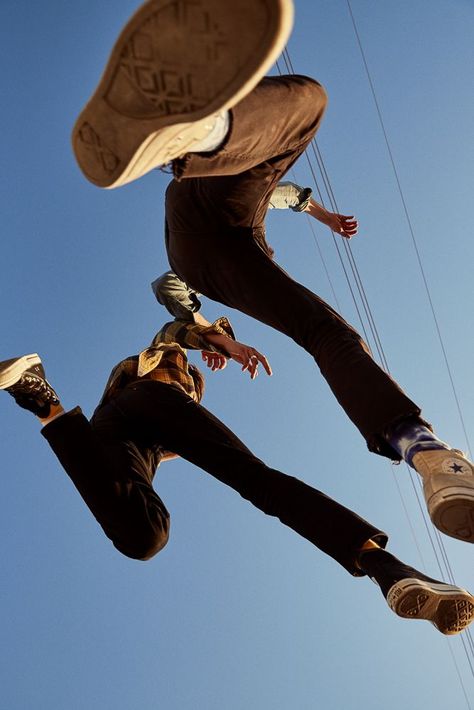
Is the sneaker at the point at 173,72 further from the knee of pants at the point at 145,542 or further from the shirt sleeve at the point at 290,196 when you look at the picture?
the shirt sleeve at the point at 290,196

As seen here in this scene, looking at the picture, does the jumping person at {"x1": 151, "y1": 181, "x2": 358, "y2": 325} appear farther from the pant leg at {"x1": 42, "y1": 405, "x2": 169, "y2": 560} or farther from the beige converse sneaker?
the beige converse sneaker

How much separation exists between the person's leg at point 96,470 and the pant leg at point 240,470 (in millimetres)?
151

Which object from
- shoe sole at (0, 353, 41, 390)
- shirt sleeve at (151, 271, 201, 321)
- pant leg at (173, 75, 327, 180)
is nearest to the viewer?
pant leg at (173, 75, 327, 180)

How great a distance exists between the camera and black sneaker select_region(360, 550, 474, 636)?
1.61 metres

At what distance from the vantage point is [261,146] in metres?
1.51

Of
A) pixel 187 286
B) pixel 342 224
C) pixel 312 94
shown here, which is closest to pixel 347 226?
pixel 342 224

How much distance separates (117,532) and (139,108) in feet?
4.01

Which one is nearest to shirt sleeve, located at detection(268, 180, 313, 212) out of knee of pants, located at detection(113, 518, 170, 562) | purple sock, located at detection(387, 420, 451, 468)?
knee of pants, located at detection(113, 518, 170, 562)

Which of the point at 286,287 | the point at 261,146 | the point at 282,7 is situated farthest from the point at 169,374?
the point at 282,7

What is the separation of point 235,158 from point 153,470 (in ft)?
3.69

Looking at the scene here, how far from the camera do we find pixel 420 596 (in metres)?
1.61

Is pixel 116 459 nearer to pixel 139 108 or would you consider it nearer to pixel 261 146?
pixel 261 146

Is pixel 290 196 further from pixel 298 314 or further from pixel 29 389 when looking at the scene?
pixel 29 389

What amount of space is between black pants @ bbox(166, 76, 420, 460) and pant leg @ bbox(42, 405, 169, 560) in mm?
523
